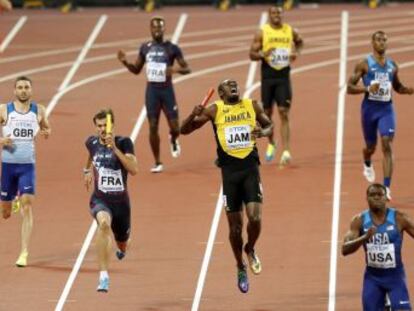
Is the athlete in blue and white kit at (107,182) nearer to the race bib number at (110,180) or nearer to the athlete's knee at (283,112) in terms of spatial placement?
the race bib number at (110,180)

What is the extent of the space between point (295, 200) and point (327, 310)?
4.29 meters

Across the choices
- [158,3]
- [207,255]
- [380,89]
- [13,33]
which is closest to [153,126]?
[380,89]

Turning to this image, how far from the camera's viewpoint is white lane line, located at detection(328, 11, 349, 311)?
53.8 ft

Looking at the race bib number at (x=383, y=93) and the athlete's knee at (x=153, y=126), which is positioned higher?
the race bib number at (x=383, y=93)

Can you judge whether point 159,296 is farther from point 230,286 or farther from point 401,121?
point 401,121

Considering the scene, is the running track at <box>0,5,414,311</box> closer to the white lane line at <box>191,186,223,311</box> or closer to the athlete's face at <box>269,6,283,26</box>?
the white lane line at <box>191,186,223,311</box>

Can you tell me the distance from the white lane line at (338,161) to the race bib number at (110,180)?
2.30 meters

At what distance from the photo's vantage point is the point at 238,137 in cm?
1539

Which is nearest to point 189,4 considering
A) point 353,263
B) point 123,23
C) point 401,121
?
point 123,23

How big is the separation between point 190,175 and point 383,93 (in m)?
3.13

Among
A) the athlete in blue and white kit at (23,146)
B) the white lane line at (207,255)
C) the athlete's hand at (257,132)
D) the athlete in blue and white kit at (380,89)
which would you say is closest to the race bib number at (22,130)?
the athlete in blue and white kit at (23,146)

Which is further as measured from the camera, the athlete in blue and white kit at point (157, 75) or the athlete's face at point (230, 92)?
the athlete in blue and white kit at point (157, 75)

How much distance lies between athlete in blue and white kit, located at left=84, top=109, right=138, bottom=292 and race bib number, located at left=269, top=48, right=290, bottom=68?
18.7 ft

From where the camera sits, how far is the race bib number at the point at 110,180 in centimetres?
1533
